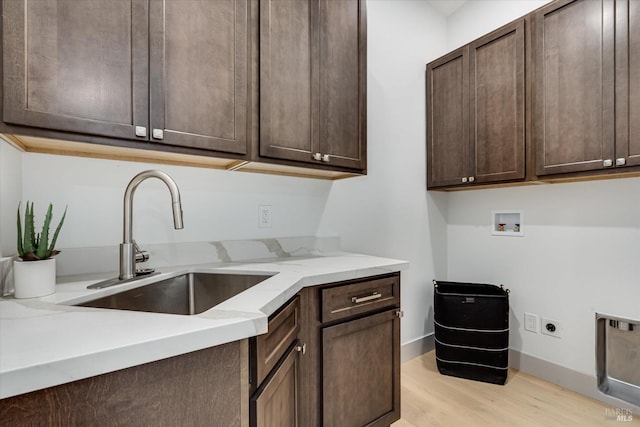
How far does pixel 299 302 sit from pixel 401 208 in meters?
1.43

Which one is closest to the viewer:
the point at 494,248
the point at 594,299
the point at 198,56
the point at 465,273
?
the point at 198,56

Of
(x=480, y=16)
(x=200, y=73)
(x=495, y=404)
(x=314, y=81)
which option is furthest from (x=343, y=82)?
(x=495, y=404)

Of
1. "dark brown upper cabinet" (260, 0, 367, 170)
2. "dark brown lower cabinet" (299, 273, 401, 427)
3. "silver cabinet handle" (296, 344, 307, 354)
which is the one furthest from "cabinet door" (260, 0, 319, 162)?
"silver cabinet handle" (296, 344, 307, 354)

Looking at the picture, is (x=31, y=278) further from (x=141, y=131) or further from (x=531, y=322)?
(x=531, y=322)

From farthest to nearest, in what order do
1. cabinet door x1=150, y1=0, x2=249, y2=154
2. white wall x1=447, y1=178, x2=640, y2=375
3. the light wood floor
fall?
white wall x1=447, y1=178, x2=640, y2=375 < the light wood floor < cabinet door x1=150, y1=0, x2=249, y2=154

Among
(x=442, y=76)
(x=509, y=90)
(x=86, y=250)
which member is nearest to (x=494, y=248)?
(x=509, y=90)

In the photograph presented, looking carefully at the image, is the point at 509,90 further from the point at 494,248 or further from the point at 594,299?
the point at 594,299

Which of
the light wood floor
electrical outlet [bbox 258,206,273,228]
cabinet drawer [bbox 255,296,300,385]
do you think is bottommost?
the light wood floor

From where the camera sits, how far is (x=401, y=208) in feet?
7.72

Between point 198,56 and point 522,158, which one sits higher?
point 198,56

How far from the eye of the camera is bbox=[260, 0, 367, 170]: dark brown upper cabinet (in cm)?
134

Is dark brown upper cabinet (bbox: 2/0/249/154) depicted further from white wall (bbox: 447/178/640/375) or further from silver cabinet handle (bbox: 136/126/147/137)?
white wall (bbox: 447/178/640/375)

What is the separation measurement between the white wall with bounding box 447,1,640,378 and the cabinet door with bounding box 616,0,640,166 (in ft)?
1.09

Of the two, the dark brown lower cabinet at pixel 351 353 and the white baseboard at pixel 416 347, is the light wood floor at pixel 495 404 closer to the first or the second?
the white baseboard at pixel 416 347
